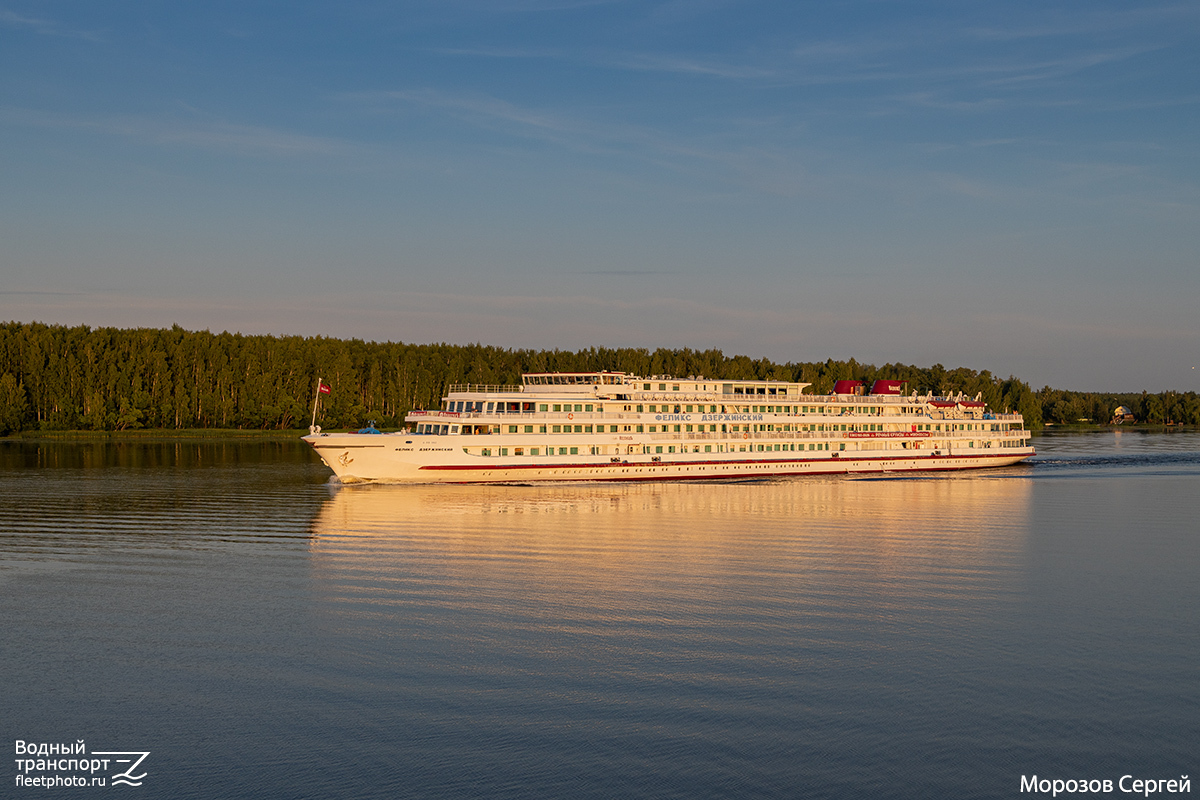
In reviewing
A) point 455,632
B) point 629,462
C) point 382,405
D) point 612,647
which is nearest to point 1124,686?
point 612,647

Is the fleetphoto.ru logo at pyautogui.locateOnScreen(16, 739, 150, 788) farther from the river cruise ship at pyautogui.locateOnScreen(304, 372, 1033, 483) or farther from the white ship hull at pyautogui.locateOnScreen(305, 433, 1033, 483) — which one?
the river cruise ship at pyautogui.locateOnScreen(304, 372, 1033, 483)

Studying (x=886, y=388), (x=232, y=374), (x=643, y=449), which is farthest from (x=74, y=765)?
(x=232, y=374)

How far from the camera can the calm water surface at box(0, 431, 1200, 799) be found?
18.4 metres

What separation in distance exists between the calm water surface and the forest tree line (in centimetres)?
9135

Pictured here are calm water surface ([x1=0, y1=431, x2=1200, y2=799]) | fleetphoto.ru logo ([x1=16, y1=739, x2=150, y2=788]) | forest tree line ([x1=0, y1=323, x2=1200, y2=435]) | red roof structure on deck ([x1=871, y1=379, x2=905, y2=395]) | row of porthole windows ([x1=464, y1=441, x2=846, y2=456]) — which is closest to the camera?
fleetphoto.ru logo ([x1=16, y1=739, x2=150, y2=788])

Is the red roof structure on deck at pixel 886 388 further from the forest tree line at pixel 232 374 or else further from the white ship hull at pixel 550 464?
the forest tree line at pixel 232 374

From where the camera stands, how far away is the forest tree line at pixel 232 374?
131 meters

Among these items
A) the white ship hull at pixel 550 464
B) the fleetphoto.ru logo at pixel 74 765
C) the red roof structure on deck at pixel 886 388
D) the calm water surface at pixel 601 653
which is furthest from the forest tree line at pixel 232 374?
the fleetphoto.ru logo at pixel 74 765

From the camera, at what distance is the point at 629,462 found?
73.4 m

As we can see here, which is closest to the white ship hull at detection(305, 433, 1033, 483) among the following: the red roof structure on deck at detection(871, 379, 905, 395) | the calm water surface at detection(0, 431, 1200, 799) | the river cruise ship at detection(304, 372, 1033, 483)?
the river cruise ship at detection(304, 372, 1033, 483)

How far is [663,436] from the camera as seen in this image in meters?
75.2

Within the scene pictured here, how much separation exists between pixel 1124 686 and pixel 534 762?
14762 mm

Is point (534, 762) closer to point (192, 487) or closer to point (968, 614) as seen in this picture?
point (968, 614)

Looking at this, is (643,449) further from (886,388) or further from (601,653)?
(601,653)
